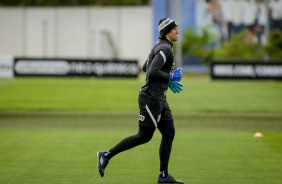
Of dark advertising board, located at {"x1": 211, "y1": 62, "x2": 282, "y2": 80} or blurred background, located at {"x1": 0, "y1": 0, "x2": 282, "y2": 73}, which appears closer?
dark advertising board, located at {"x1": 211, "y1": 62, "x2": 282, "y2": 80}

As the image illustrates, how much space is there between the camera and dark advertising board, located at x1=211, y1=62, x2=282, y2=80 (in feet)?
121

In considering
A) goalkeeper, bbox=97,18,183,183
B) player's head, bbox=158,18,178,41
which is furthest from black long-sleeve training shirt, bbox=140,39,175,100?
player's head, bbox=158,18,178,41

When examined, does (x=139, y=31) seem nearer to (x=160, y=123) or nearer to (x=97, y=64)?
(x=97, y=64)

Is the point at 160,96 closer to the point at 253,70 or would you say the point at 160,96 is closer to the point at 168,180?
the point at 168,180

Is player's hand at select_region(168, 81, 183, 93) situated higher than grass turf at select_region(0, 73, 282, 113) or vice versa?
player's hand at select_region(168, 81, 183, 93)

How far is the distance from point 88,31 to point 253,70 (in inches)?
1165

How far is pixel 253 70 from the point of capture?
37.0 metres

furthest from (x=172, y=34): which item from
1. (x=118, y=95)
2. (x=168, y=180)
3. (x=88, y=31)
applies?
(x=88, y=31)

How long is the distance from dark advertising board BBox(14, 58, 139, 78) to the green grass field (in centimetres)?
570

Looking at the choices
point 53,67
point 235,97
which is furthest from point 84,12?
point 235,97

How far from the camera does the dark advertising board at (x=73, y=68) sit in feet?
126

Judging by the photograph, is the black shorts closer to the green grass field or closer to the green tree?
the green grass field

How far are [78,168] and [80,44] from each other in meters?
53.3

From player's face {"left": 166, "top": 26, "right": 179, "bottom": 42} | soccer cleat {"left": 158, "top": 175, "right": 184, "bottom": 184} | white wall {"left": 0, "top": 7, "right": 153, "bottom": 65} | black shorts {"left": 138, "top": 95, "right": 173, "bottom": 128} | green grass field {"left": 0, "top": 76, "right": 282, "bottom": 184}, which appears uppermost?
player's face {"left": 166, "top": 26, "right": 179, "bottom": 42}
